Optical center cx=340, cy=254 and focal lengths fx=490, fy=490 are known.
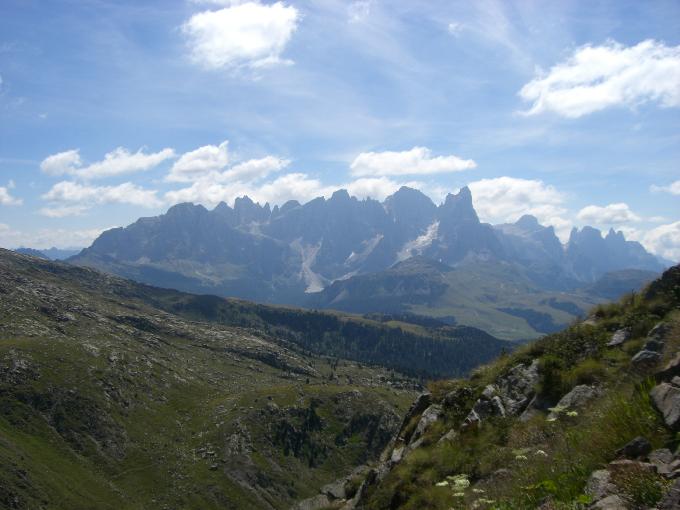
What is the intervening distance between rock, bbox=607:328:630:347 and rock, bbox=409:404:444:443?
8.68 meters

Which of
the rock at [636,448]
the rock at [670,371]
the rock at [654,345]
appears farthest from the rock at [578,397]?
the rock at [636,448]

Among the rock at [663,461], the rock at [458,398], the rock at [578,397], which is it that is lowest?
the rock at [458,398]

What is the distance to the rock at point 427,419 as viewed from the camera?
25.2 meters

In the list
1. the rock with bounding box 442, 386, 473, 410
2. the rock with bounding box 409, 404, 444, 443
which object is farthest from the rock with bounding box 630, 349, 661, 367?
the rock with bounding box 409, 404, 444, 443

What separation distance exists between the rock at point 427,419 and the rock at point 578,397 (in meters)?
8.08

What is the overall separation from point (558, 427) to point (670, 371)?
189 inches

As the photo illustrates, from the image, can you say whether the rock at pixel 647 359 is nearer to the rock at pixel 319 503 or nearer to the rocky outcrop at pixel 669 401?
the rocky outcrop at pixel 669 401

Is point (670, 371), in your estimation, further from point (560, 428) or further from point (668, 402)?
point (560, 428)

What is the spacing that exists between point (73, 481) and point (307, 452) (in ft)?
294

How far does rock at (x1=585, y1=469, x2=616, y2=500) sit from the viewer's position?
843 centimetres

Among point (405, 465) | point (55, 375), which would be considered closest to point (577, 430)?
point (405, 465)

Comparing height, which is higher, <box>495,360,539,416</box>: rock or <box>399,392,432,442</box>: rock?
<box>495,360,539,416</box>: rock

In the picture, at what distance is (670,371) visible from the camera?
1138 centimetres

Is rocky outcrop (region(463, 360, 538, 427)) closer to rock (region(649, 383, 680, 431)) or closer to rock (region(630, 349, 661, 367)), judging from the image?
rock (region(630, 349, 661, 367))
